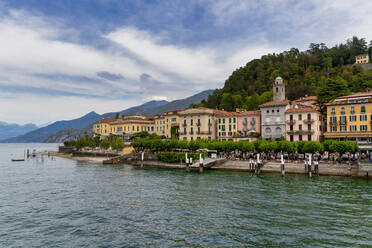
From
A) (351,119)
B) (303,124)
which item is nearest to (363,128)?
(351,119)

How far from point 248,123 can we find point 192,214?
57041 millimetres

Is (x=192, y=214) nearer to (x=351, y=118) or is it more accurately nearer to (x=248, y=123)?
(x=351, y=118)

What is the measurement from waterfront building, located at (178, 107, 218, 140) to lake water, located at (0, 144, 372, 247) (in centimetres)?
4380

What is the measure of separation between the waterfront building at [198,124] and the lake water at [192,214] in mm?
43800

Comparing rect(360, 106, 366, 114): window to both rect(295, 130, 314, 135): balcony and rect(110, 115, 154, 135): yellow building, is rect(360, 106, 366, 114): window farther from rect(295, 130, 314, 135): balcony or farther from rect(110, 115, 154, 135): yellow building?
rect(110, 115, 154, 135): yellow building

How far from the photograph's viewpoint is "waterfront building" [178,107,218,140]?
8788 cm

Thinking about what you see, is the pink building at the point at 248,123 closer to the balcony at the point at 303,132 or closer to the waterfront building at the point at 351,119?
the balcony at the point at 303,132

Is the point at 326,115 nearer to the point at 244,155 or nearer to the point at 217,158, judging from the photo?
the point at 244,155

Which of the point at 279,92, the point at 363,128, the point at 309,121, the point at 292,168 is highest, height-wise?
the point at 279,92

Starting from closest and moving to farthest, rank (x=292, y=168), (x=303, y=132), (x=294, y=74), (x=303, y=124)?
(x=292, y=168), (x=303, y=132), (x=303, y=124), (x=294, y=74)

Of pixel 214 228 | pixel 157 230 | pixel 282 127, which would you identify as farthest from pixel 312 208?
pixel 282 127

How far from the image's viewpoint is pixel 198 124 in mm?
88938

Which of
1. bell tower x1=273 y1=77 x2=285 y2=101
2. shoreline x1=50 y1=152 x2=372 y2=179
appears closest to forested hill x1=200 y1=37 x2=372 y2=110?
bell tower x1=273 y1=77 x2=285 y2=101

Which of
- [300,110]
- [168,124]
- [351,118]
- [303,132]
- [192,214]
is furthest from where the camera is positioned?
[168,124]
